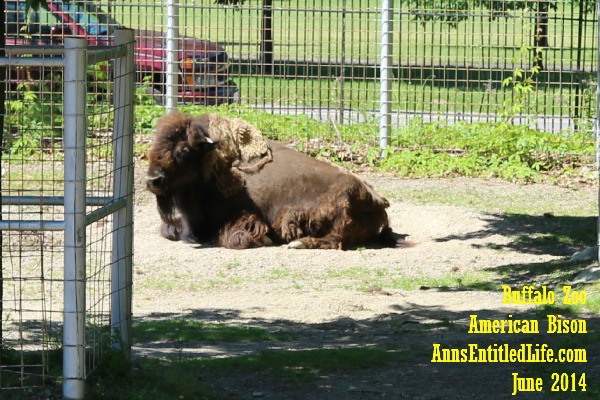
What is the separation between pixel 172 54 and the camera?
16.6 m

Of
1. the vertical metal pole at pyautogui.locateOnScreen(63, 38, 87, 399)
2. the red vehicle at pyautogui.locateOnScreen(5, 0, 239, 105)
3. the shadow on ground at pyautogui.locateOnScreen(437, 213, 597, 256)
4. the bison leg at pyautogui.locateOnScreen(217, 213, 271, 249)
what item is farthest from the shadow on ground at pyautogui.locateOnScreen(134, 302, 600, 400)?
the red vehicle at pyautogui.locateOnScreen(5, 0, 239, 105)

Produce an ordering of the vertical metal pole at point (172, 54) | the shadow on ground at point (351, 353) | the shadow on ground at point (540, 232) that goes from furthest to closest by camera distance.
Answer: the vertical metal pole at point (172, 54) → the shadow on ground at point (540, 232) → the shadow on ground at point (351, 353)

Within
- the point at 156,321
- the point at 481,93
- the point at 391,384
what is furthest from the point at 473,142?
the point at 391,384

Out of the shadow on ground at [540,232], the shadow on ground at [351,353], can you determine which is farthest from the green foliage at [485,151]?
the shadow on ground at [351,353]

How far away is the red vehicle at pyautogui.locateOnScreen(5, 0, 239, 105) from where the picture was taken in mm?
16594

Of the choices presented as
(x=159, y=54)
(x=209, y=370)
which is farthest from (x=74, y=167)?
(x=159, y=54)

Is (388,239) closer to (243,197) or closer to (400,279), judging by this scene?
(243,197)

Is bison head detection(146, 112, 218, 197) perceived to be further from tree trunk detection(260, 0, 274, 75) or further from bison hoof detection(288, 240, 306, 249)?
tree trunk detection(260, 0, 274, 75)

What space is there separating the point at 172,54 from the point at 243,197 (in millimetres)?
4838

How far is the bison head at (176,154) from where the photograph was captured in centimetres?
1220

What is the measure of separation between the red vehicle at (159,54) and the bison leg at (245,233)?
15.3ft

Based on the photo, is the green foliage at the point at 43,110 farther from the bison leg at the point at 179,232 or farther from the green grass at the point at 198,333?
the green grass at the point at 198,333

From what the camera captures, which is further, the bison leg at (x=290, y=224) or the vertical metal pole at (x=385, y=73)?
the vertical metal pole at (x=385, y=73)

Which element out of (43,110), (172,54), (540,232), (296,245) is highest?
(172,54)
